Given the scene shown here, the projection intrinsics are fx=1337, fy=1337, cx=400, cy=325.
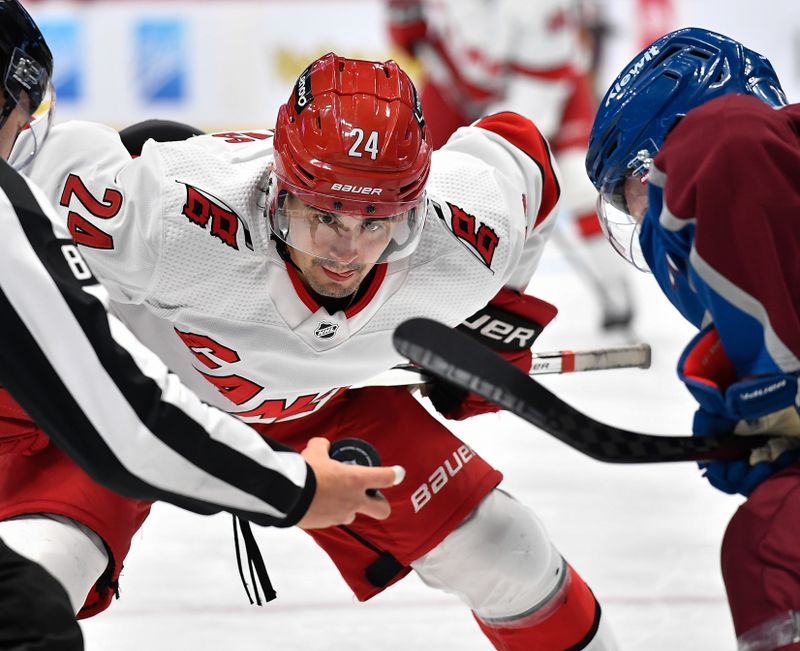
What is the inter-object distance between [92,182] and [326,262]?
41 cm

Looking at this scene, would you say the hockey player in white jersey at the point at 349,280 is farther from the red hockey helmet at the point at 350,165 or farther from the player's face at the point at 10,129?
the player's face at the point at 10,129

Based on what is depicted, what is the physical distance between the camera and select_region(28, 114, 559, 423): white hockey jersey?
7.17 ft

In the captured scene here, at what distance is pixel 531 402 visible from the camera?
1.68 m

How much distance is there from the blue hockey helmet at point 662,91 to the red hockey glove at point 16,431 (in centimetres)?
103

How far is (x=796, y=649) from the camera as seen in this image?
157 cm

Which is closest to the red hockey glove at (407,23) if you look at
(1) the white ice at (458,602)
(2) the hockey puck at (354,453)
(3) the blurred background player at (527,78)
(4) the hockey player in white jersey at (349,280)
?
(3) the blurred background player at (527,78)

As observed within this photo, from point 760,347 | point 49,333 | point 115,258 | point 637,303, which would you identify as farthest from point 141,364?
point 637,303

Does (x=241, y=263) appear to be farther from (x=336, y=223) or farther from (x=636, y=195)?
(x=636, y=195)

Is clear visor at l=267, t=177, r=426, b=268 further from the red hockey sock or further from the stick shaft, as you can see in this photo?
the red hockey sock

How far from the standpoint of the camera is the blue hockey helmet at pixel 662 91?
193 cm

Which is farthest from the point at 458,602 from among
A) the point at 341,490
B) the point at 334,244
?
the point at 341,490

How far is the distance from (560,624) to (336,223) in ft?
2.67

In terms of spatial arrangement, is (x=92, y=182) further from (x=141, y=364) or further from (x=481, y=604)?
(x=481, y=604)

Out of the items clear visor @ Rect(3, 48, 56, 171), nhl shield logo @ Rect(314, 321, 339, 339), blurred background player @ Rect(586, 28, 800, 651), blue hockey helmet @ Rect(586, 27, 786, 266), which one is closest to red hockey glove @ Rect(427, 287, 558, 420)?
nhl shield logo @ Rect(314, 321, 339, 339)
